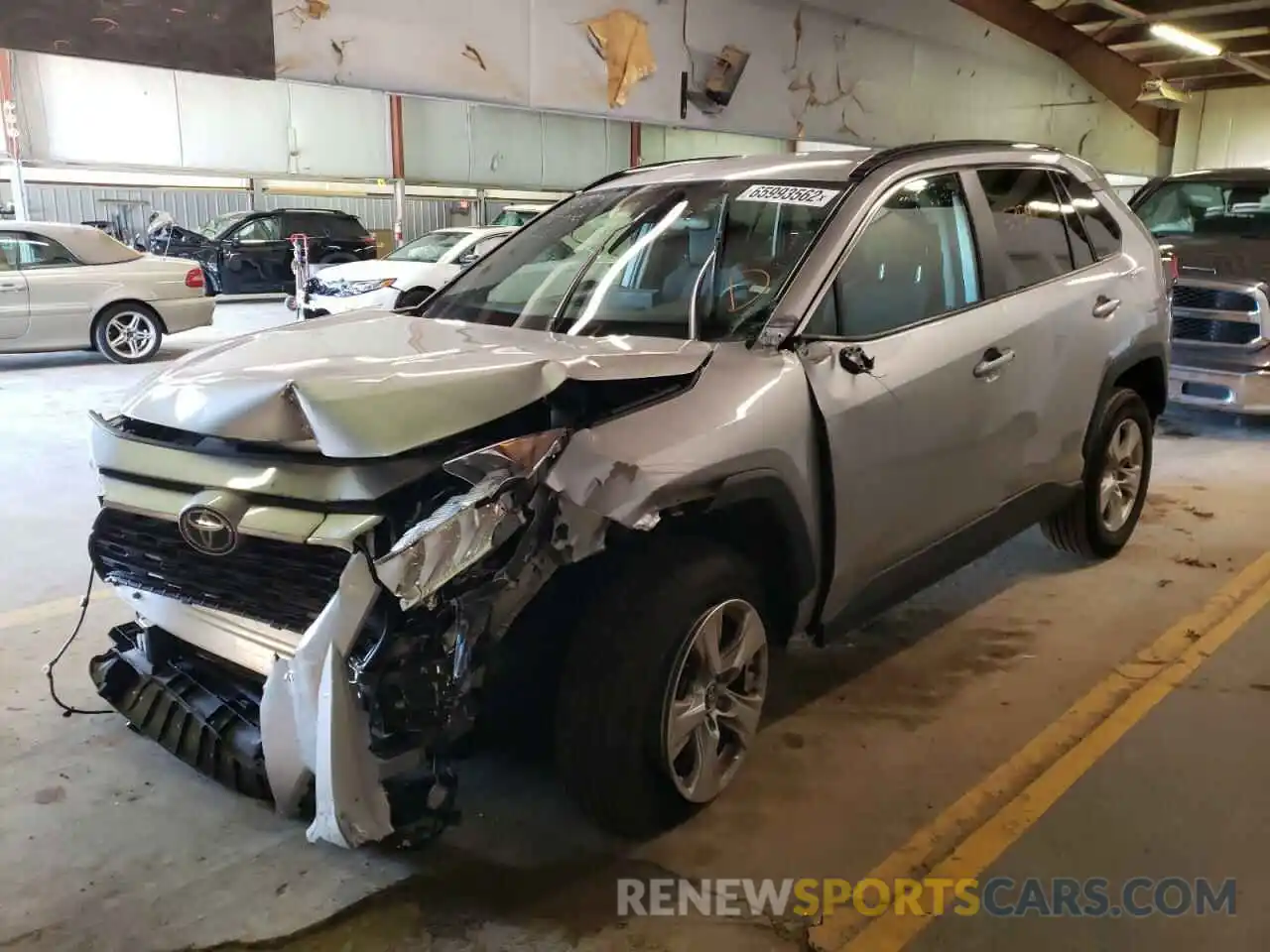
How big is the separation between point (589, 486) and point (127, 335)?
9648 millimetres

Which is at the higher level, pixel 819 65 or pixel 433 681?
pixel 819 65

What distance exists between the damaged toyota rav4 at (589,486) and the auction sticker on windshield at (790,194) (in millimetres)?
12

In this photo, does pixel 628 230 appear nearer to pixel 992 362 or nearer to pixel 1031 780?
pixel 992 362

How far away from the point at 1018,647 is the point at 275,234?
15883mm

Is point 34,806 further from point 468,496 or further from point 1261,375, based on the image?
point 1261,375

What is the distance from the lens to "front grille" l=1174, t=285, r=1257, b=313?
7004mm

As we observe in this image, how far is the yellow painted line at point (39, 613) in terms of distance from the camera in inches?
156

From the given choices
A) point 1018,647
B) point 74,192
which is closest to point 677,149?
point 74,192

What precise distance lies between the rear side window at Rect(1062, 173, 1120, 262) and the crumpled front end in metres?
2.53

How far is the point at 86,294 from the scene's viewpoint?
9.93 m

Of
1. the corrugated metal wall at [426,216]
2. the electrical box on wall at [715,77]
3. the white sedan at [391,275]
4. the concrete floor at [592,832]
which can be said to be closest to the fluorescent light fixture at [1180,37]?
the electrical box on wall at [715,77]

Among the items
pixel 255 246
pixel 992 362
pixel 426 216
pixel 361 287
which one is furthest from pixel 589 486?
pixel 426 216

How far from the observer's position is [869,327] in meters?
3.06

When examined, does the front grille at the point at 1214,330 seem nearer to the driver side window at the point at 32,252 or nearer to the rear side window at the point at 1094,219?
the rear side window at the point at 1094,219
